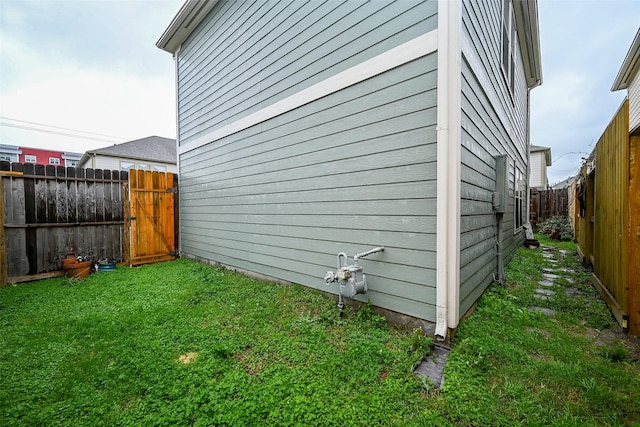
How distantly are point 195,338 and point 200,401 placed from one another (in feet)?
3.18

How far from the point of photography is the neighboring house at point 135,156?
14.4 m

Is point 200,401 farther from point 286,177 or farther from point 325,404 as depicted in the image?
point 286,177

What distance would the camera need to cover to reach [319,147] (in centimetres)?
340

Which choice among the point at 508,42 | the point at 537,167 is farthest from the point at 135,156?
the point at 537,167

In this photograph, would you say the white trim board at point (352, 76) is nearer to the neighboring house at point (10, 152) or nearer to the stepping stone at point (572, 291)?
the stepping stone at point (572, 291)

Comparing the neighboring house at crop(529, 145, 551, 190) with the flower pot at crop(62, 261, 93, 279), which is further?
the neighboring house at crop(529, 145, 551, 190)

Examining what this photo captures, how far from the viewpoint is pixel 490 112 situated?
142 inches

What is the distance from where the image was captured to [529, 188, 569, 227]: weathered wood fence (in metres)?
11.4

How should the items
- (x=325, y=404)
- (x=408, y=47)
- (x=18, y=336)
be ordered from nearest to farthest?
(x=325, y=404), (x=408, y=47), (x=18, y=336)

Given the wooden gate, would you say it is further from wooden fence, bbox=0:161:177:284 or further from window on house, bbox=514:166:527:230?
window on house, bbox=514:166:527:230

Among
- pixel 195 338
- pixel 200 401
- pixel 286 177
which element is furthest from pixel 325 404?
pixel 286 177

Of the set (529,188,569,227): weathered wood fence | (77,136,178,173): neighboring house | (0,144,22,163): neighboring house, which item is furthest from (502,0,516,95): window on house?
(0,144,22,163): neighboring house

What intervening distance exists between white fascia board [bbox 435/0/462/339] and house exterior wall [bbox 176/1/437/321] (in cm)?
9

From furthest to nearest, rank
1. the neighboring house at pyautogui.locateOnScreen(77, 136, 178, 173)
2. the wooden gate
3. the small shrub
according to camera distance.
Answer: the neighboring house at pyautogui.locateOnScreen(77, 136, 178, 173), the small shrub, the wooden gate
